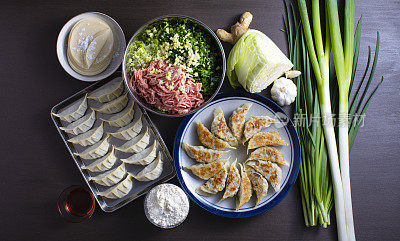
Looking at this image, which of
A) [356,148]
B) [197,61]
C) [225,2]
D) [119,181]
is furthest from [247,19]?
[119,181]

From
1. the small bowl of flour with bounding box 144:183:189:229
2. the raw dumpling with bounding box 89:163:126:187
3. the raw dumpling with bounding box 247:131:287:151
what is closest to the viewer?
the small bowl of flour with bounding box 144:183:189:229

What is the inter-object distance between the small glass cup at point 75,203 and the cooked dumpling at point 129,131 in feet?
1.57

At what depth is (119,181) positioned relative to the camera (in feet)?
7.13

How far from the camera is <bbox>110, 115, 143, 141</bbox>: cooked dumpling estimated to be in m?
2.12

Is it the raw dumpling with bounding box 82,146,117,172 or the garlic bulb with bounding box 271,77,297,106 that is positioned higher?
the garlic bulb with bounding box 271,77,297,106

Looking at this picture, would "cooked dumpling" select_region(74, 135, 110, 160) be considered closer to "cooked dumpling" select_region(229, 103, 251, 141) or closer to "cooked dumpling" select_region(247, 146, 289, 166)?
"cooked dumpling" select_region(229, 103, 251, 141)

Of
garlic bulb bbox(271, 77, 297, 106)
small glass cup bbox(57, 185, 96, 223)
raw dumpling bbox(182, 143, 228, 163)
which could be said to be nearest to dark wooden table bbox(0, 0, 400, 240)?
small glass cup bbox(57, 185, 96, 223)

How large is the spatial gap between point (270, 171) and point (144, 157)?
0.93 metres

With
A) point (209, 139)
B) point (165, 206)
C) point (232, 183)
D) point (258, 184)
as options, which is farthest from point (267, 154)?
point (165, 206)

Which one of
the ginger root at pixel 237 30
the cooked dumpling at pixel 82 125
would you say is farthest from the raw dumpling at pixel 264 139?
the cooked dumpling at pixel 82 125

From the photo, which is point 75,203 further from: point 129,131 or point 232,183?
point 232,183

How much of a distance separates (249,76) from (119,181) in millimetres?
1210

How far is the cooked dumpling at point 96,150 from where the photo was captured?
6.92 ft

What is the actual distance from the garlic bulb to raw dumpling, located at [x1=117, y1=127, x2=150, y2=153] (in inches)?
39.2
